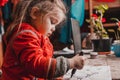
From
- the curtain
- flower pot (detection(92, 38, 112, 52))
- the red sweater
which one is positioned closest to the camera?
the red sweater

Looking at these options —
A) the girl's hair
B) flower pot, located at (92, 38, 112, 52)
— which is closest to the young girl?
the girl's hair

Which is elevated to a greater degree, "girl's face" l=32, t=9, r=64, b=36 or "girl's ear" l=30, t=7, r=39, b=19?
"girl's ear" l=30, t=7, r=39, b=19

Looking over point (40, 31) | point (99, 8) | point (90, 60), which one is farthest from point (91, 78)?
point (99, 8)

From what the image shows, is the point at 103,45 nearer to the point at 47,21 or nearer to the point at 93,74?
the point at 93,74

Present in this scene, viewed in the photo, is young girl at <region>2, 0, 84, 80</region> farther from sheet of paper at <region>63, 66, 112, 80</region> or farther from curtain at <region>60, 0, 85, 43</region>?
curtain at <region>60, 0, 85, 43</region>

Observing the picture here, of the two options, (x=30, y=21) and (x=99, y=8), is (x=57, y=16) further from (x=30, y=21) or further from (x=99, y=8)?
(x=99, y=8)

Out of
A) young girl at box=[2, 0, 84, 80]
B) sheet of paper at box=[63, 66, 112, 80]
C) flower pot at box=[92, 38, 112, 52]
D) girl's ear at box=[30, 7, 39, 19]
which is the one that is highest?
girl's ear at box=[30, 7, 39, 19]

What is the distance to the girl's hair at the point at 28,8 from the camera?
940mm

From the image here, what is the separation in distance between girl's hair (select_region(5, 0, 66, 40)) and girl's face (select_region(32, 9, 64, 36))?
0.02m

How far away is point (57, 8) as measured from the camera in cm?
95

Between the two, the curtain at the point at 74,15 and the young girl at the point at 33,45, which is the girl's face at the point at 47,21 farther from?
the curtain at the point at 74,15

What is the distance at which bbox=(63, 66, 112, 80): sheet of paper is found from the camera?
1.20 metres

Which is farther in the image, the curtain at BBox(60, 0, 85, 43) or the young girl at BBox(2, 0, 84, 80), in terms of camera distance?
the curtain at BBox(60, 0, 85, 43)

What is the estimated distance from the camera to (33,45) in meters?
0.88
